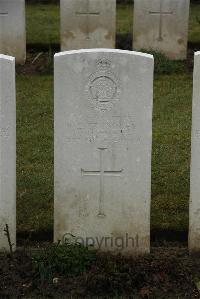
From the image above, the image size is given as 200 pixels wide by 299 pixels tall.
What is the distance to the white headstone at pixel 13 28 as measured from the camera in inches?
453

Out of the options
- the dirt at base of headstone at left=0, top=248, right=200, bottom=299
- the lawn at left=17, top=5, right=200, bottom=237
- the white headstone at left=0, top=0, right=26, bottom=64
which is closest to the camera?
the dirt at base of headstone at left=0, top=248, right=200, bottom=299

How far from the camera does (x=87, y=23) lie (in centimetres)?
1195

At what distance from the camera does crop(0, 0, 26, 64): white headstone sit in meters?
11.5

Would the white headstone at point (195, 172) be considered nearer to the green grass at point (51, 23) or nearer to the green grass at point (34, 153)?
the green grass at point (34, 153)

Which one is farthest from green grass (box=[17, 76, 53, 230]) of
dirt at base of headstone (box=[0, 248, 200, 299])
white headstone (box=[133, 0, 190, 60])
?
white headstone (box=[133, 0, 190, 60])

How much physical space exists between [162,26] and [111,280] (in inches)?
276

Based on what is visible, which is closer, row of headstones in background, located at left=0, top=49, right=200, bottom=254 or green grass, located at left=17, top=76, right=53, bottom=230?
row of headstones in background, located at left=0, top=49, right=200, bottom=254

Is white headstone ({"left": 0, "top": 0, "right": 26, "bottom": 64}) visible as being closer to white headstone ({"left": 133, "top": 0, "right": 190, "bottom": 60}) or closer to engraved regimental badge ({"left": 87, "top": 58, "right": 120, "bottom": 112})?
white headstone ({"left": 133, "top": 0, "right": 190, "bottom": 60})

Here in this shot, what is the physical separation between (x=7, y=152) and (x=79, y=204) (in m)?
0.66

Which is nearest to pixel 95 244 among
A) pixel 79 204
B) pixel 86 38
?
pixel 79 204

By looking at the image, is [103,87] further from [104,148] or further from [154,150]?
[154,150]

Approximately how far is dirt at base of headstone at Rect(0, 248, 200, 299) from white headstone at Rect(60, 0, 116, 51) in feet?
21.7

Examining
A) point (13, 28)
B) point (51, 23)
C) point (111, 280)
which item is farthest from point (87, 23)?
point (111, 280)

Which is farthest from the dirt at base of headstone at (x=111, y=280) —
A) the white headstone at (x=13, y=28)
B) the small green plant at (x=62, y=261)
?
the white headstone at (x=13, y=28)
